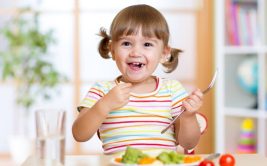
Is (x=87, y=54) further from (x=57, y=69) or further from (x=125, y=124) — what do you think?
(x=125, y=124)

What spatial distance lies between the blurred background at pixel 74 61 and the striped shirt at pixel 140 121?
238 centimetres

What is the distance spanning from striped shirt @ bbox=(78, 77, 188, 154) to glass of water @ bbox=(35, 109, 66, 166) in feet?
1.45

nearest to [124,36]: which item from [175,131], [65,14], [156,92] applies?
[156,92]

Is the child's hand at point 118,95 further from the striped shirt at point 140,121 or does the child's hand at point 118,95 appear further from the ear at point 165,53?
the ear at point 165,53

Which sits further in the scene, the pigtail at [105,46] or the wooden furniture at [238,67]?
the wooden furniture at [238,67]

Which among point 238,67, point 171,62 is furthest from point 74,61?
point 171,62

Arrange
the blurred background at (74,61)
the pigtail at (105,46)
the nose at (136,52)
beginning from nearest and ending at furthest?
the nose at (136,52), the pigtail at (105,46), the blurred background at (74,61)

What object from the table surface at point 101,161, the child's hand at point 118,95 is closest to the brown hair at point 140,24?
the child's hand at point 118,95

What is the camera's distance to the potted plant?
14.0 ft

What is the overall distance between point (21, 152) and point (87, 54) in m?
0.96

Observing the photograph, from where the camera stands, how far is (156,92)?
5.60ft

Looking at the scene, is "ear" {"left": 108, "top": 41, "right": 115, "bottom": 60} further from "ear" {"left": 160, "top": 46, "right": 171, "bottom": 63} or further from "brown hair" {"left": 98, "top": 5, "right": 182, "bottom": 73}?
"ear" {"left": 160, "top": 46, "right": 171, "bottom": 63}

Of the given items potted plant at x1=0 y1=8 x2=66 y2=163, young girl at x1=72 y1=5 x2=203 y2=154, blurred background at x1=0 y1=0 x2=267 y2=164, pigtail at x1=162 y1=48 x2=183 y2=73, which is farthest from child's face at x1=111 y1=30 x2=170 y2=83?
potted plant at x1=0 y1=8 x2=66 y2=163

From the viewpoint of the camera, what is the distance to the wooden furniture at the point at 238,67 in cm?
383
